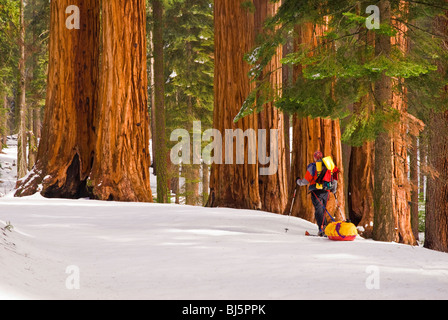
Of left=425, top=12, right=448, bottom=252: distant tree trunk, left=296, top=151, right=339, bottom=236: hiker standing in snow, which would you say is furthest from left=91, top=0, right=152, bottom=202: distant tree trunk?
left=425, top=12, right=448, bottom=252: distant tree trunk

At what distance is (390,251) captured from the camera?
7.20 meters

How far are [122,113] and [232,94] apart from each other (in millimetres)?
3092

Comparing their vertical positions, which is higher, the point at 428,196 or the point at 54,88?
the point at 54,88

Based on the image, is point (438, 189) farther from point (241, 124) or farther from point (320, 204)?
point (241, 124)

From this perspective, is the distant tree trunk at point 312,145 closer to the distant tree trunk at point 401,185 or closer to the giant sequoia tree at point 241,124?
the distant tree trunk at point 401,185

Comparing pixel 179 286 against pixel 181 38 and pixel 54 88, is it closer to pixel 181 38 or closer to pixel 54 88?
pixel 54 88

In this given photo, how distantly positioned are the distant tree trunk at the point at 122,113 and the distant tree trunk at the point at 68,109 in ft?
2.25

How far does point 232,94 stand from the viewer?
1400 cm

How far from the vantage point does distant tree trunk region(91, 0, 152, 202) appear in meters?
12.3

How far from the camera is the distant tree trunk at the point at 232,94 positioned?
13.6 m

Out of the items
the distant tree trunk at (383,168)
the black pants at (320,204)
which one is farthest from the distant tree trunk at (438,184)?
the black pants at (320,204)

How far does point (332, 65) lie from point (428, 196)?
5.91 meters

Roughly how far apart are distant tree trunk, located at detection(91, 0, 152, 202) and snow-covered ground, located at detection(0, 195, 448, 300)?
8.78 ft
